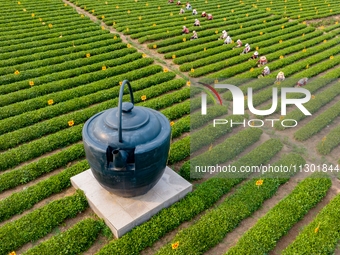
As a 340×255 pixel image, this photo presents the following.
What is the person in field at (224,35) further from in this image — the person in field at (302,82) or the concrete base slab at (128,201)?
the concrete base slab at (128,201)

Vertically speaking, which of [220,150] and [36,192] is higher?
[220,150]

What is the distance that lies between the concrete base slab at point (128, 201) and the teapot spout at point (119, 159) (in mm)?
1601

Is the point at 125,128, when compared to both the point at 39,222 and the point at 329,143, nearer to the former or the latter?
the point at 39,222

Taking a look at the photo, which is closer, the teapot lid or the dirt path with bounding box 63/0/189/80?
the teapot lid

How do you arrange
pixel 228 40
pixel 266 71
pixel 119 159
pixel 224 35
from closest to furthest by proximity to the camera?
pixel 119 159 < pixel 266 71 < pixel 228 40 < pixel 224 35

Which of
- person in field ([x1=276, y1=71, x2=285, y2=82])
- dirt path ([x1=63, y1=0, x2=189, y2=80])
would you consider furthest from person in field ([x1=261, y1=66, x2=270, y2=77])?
dirt path ([x1=63, y1=0, x2=189, y2=80])

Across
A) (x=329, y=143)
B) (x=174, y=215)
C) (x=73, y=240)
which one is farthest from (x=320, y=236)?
(x=73, y=240)

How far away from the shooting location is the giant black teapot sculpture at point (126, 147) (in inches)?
227

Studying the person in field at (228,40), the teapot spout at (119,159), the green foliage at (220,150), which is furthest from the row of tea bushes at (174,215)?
the person in field at (228,40)

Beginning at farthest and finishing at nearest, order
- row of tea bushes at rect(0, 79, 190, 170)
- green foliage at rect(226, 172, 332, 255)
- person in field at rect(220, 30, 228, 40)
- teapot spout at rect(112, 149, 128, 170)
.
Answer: person in field at rect(220, 30, 228, 40), row of tea bushes at rect(0, 79, 190, 170), green foliage at rect(226, 172, 332, 255), teapot spout at rect(112, 149, 128, 170)

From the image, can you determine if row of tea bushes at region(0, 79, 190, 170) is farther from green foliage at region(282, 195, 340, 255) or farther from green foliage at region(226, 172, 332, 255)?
green foliage at region(282, 195, 340, 255)

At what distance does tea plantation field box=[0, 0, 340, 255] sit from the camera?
679 centimetres

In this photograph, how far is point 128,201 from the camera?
7102 mm

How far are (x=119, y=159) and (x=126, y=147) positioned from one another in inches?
11.0
